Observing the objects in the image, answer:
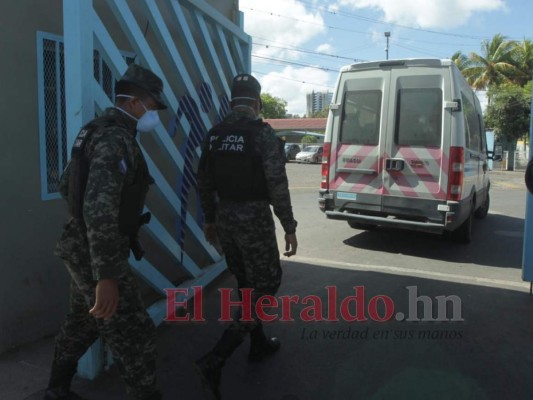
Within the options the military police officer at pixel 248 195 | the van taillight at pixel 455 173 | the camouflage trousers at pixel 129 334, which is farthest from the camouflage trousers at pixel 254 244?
the van taillight at pixel 455 173

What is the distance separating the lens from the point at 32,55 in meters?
3.26

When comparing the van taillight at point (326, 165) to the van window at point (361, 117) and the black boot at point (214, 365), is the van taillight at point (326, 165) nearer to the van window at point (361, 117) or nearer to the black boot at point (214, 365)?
the van window at point (361, 117)

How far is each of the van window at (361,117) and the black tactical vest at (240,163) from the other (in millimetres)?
3830

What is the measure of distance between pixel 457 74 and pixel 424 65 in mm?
463

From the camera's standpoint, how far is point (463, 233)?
720 centimetres

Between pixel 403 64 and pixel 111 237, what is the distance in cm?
525

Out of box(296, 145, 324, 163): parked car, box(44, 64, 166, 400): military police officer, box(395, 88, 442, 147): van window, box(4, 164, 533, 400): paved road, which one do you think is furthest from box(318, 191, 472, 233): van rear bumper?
box(296, 145, 324, 163): parked car

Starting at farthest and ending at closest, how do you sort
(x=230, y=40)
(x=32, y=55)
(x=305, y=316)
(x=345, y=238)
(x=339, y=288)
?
(x=345, y=238) → (x=230, y=40) → (x=339, y=288) → (x=305, y=316) → (x=32, y=55)

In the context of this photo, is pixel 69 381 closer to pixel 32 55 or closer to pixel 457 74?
pixel 32 55

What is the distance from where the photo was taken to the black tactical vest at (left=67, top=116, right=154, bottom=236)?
7.48 feet

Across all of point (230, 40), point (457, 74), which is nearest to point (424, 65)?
point (457, 74)

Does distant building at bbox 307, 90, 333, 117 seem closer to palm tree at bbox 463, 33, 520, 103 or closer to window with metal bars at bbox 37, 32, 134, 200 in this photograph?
palm tree at bbox 463, 33, 520, 103

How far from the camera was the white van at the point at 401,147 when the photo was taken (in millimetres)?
5984

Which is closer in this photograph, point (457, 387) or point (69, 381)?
point (69, 381)
